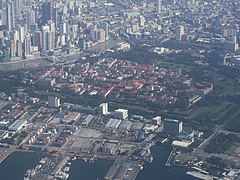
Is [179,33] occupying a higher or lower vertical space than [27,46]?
higher

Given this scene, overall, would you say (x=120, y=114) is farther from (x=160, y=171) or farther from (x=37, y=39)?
(x=37, y=39)

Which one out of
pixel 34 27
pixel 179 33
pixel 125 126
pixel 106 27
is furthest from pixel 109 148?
pixel 34 27

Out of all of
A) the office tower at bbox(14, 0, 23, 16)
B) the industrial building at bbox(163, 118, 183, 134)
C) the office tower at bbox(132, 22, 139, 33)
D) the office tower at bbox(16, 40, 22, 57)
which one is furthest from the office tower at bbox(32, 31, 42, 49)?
the industrial building at bbox(163, 118, 183, 134)

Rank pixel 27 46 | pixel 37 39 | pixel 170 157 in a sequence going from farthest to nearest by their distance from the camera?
pixel 37 39 < pixel 27 46 < pixel 170 157

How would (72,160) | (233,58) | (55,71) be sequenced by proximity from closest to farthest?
1. (72,160)
2. (55,71)
3. (233,58)

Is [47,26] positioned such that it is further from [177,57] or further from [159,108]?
[159,108]

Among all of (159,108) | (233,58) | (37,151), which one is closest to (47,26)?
(233,58)
